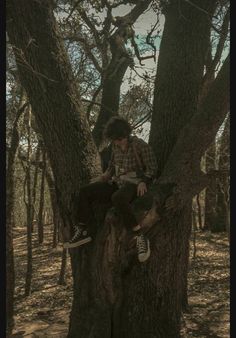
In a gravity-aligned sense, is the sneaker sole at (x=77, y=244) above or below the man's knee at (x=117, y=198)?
below

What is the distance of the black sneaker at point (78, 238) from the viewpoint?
5.07m

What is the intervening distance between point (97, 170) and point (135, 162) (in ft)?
2.10

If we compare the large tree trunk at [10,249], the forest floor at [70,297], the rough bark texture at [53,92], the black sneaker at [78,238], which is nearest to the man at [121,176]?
the black sneaker at [78,238]

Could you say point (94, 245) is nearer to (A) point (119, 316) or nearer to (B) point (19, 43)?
(A) point (119, 316)

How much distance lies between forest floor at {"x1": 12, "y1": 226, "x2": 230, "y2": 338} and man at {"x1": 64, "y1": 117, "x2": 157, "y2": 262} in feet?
10.5

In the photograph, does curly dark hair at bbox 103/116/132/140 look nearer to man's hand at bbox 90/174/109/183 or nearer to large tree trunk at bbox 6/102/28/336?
man's hand at bbox 90/174/109/183

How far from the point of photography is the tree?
4949 millimetres

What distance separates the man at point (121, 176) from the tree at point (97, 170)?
7.4 inches

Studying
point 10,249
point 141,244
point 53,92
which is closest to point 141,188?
point 141,244

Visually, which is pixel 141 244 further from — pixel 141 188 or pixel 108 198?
pixel 108 198

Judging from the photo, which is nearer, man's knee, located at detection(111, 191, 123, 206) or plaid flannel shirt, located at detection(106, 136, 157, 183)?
man's knee, located at detection(111, 191, 123, 206)

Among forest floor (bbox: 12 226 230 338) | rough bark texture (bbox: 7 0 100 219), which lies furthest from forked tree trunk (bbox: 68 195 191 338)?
forest floor (bbox: 12 226 230 338)

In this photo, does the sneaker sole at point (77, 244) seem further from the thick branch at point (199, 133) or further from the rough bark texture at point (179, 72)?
the rough bark texture at point (179, 72)

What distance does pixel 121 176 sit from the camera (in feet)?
16.6
